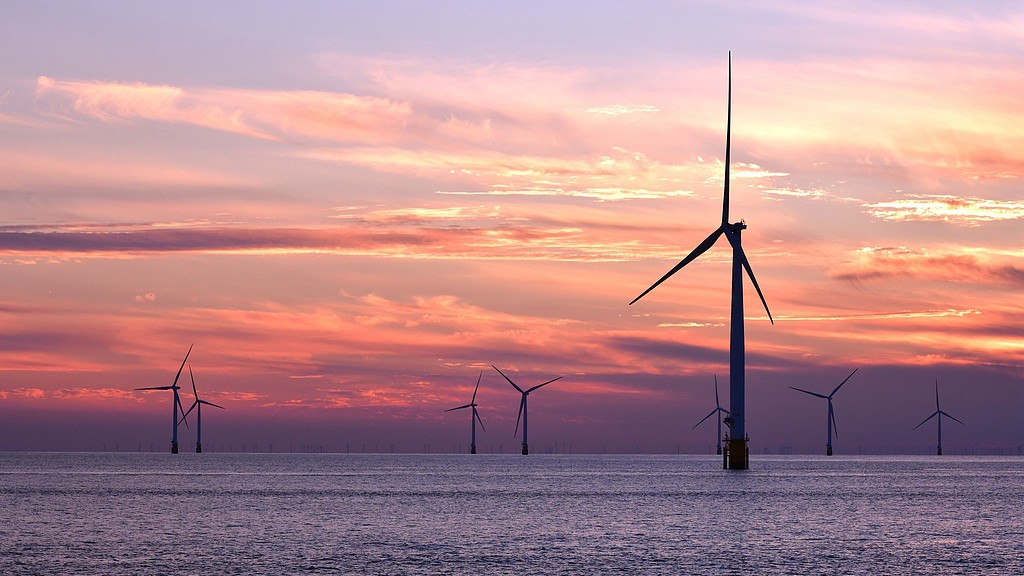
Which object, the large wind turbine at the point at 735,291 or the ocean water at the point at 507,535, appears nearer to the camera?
the ocean water at the point at 507,535

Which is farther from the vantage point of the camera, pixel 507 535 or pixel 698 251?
pixel 698 251

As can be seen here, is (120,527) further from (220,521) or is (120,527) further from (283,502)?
(283,502)

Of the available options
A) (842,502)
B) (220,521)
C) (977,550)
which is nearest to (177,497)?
(220,521)

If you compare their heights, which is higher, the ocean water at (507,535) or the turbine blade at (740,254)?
the turbine blade at (740,254)

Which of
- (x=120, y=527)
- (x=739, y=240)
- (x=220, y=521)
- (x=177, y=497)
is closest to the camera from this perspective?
(x=120, y=527)

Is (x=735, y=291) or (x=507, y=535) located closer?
(x=507, y=535)

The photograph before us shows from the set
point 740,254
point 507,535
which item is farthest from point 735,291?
point 507,535

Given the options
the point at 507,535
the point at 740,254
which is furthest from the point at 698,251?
the point at 507,535

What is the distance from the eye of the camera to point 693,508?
493ft

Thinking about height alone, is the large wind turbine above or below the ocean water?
above

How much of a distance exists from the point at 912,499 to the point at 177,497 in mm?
98387

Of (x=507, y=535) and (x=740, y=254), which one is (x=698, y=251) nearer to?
(x=740, y=254)

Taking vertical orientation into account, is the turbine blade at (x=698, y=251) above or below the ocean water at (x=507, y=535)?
above

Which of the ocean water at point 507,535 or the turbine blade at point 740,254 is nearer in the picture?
the ocean water at point 507,535
